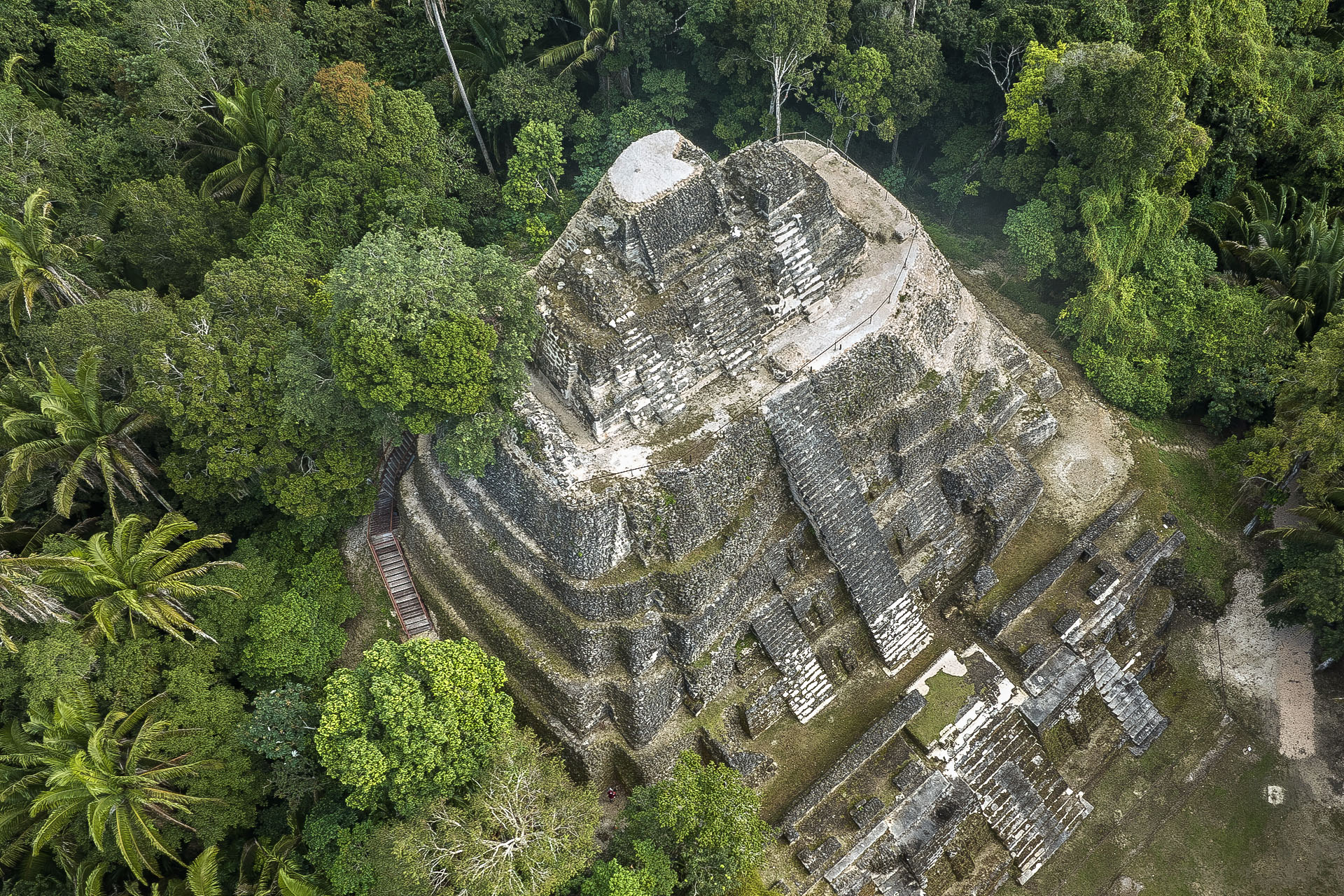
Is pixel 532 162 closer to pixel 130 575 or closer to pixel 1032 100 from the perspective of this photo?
pixel 1032 100

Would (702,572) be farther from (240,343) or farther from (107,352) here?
(107,352)

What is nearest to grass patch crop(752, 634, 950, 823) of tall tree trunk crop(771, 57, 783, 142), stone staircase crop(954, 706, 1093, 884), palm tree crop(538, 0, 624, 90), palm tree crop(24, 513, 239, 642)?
stone staircase crop(954, 706, 1093, 884)

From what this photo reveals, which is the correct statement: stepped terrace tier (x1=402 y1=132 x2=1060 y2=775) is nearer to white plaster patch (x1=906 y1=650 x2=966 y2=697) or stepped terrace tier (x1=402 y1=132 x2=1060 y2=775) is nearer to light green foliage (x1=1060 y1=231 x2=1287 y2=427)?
white plaster patch (x1=906 y1=650 x2=966 y2=697)

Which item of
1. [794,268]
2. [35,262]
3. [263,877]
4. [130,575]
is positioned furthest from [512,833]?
[35,262]

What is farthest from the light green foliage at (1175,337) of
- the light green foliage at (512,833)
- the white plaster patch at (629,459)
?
the light green foliage at (512,833)

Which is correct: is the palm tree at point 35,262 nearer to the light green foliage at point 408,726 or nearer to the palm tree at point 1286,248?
the light green foliage at point 408,726

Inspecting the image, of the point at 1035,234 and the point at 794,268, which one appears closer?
the point at 794,268

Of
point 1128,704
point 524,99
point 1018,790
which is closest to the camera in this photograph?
point 1018,790
